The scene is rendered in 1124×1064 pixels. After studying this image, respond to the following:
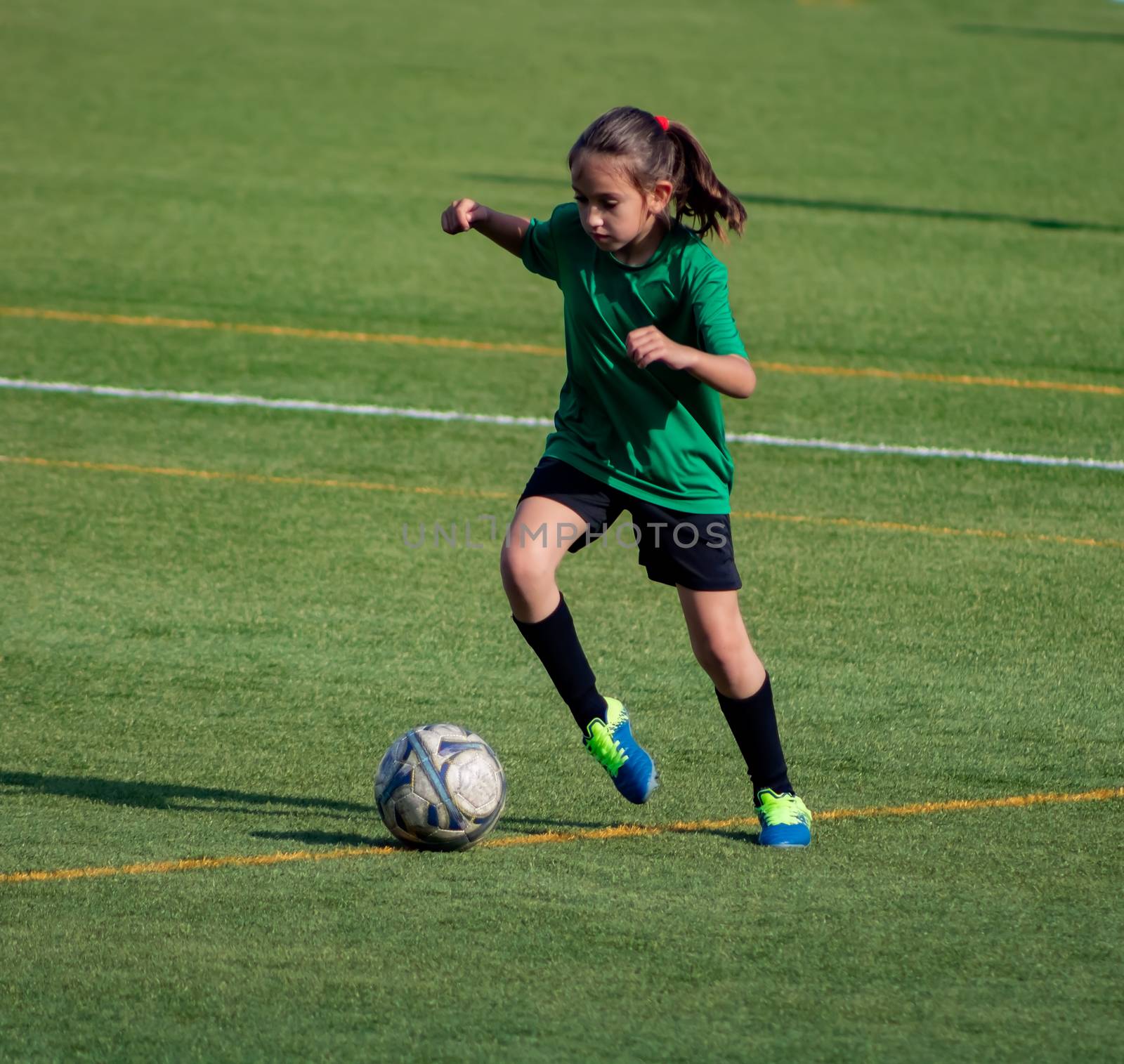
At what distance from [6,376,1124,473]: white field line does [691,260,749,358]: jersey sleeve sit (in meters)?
5.04

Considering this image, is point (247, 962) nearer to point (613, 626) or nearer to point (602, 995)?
point (602, 995)

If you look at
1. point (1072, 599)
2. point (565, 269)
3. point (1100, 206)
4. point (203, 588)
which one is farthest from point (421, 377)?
point (1100, 206)

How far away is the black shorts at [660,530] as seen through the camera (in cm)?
457

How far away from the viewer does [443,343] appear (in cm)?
1169

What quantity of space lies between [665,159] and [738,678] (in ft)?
4.29

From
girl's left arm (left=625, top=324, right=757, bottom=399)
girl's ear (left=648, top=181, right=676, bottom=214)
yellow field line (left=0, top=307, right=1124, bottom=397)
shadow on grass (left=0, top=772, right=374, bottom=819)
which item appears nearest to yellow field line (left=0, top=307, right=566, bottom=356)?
yellow field line (left=0, top=307, right=1124, bottom=397)

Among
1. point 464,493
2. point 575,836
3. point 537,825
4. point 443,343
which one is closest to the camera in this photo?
point 575,836

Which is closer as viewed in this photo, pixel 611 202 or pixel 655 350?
pixel 655 350

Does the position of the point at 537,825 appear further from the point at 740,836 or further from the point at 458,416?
the point at 458,416

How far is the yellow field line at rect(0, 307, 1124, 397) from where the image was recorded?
10953 millimetres

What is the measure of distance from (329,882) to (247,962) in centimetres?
51

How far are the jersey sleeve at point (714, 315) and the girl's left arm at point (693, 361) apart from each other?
0.20 feet

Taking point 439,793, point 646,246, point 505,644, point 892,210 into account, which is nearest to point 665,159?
point 646,246

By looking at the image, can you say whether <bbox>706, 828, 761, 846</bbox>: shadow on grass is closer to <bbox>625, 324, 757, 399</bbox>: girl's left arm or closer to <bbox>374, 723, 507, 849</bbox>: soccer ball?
<bbox>374, 723, 507, 849</bbox>: soccer ball
